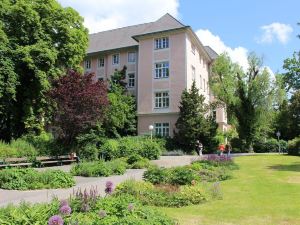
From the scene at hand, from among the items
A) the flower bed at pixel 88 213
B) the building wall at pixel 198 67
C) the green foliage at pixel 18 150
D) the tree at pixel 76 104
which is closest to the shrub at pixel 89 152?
the tree at pixel 76 104

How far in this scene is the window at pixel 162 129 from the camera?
4375 centimetres

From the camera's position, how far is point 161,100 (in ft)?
147

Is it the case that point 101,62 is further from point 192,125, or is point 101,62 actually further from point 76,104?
point 76,104

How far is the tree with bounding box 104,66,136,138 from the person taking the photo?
4119cm

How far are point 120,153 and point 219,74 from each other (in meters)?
24.9

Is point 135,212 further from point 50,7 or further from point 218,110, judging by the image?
point 218,110

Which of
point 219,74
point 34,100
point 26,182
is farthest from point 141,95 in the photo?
point 26,182

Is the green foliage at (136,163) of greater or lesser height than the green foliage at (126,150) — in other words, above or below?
Answer: below

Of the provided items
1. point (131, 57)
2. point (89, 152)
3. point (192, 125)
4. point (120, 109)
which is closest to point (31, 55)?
point (89, 152)

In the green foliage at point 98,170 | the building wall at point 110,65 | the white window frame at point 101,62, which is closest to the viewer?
the green foliage at point 98,170

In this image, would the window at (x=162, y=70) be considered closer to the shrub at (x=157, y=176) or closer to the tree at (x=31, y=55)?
the tree at (x=31, y=55)

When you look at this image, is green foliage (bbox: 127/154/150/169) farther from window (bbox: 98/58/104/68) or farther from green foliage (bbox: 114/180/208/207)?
window (bbox: 98/58/104/68)

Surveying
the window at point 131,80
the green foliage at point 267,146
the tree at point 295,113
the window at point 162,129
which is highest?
the window at point 131,80

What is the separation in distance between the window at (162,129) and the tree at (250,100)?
8322 mm
